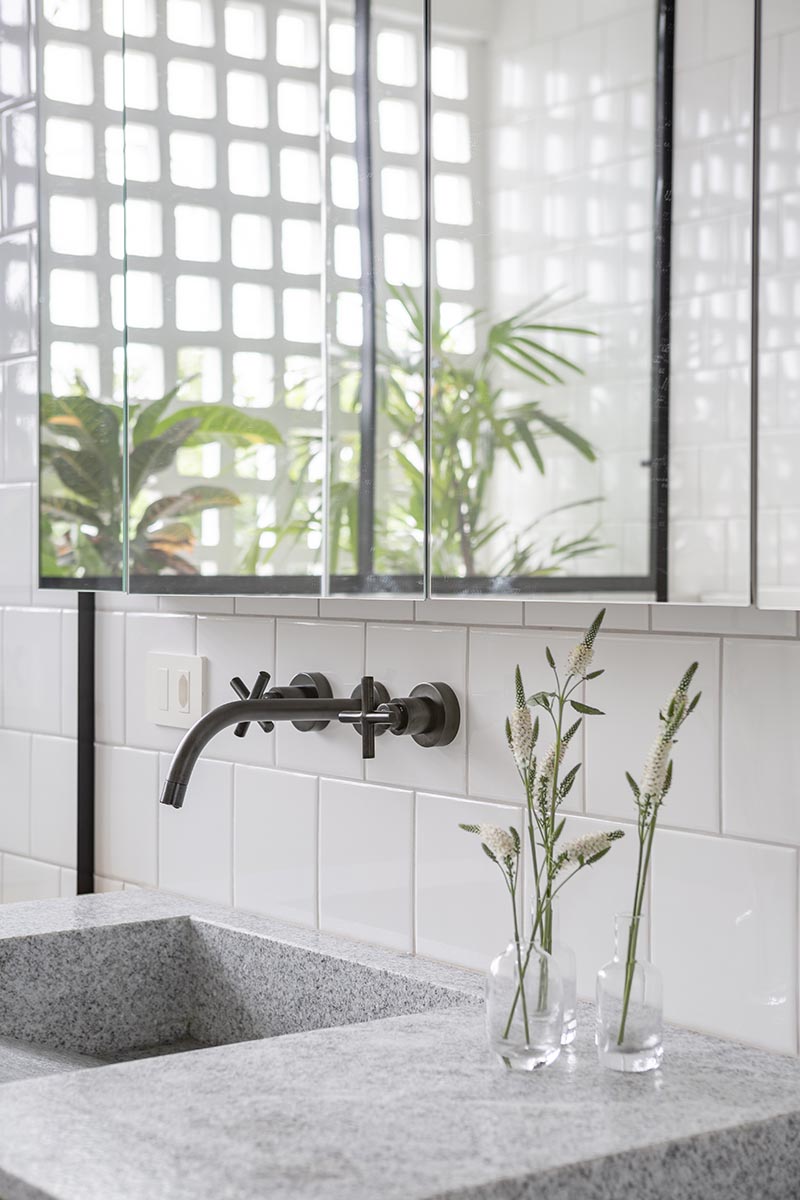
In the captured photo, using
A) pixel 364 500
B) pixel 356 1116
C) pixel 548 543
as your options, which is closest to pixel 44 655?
pixel 364 500

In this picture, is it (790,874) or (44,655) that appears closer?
(790,874)

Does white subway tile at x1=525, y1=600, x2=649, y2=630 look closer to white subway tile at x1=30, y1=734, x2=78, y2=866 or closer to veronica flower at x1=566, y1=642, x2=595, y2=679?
veronica flower at x1=566, y1=642, x2=595, y2=679

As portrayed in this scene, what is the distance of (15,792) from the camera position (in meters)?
2.10

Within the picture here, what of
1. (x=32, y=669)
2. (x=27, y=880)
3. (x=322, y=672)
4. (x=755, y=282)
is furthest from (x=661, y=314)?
(x=27, y=880)

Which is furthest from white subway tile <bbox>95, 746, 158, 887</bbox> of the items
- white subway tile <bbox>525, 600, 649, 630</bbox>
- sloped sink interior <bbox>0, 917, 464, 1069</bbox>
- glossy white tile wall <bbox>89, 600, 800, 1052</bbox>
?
white subway tile <bbox>525, 600, 649, 630</bbox>

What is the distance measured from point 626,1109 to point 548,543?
427 mm

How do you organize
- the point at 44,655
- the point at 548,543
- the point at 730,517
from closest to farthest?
the point at 730,517, the point at 548,543, the point at 44,655

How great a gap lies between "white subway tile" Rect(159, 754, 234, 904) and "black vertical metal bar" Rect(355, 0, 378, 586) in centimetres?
49

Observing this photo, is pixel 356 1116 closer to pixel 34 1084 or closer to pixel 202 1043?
pixel 34 1084

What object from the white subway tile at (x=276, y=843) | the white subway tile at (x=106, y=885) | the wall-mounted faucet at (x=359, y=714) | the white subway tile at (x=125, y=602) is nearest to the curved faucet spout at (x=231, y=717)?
the wall-mounted faucet at (x=359, y=714)

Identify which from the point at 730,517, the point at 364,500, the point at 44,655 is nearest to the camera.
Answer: the point at 730,517

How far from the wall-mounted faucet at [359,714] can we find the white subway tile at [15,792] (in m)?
0.73

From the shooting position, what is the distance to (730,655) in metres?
1.16

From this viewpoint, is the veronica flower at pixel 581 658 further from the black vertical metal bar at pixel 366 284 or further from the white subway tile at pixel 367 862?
the white subway tile at pixel 367 862
